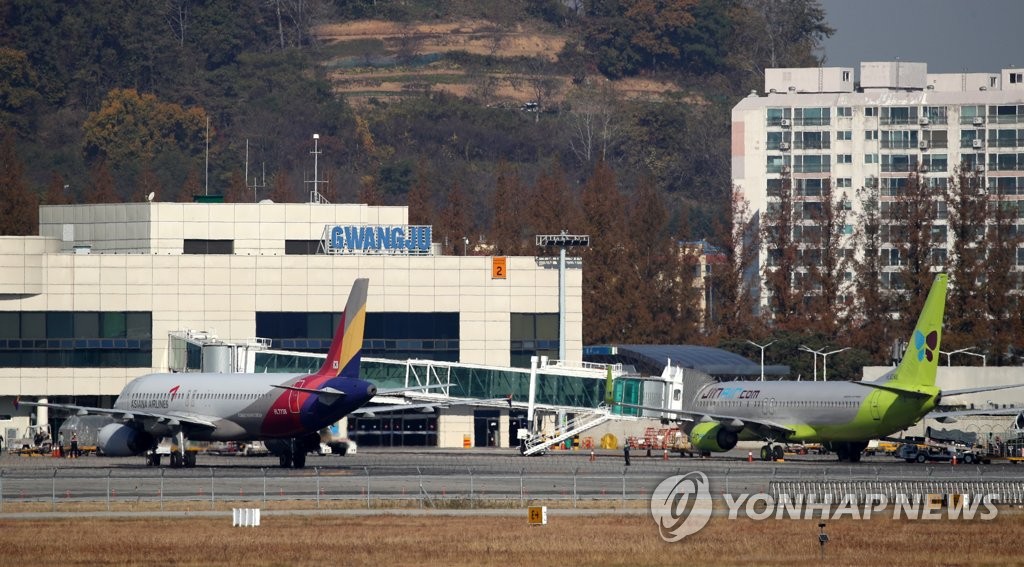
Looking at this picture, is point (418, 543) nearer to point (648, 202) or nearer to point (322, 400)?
point (322, 400)

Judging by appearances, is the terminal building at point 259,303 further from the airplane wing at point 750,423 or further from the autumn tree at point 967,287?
the autumn tree at point 967,287

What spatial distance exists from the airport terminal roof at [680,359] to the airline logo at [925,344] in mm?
43844

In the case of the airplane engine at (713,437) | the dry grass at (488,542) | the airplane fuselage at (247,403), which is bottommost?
the airplane engine at (713,437)

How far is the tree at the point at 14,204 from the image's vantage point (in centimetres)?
16338

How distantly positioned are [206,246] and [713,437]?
47.3 m

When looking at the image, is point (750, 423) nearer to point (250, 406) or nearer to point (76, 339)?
point (250, 406)

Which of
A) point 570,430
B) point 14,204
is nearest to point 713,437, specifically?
point 570,430

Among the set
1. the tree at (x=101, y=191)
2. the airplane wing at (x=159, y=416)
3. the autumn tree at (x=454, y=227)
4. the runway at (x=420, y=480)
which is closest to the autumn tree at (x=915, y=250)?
the autumn tree at (x=454, y=227)

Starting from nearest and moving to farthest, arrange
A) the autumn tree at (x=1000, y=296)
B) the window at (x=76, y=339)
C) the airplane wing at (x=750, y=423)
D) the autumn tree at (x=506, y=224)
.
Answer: the airplane wing at (x=750, y=423), the window at (x=76, y=339), the autumn tree at (x=1000, y=296), the autumn tree at (x=506, y=224)

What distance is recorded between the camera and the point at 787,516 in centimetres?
5616

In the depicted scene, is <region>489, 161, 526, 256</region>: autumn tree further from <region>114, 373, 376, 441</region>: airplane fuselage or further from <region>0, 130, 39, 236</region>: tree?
<region>114, 373, 376, 441</region>: airplane fuselage

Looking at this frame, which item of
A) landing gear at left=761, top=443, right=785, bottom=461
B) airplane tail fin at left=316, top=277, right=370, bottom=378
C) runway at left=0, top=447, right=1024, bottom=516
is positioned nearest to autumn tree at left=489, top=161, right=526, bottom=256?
runway at left=0, top=447, right=1024, bottom=516

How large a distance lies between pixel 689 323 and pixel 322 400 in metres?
92.6

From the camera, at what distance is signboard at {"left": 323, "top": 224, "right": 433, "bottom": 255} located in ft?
427
